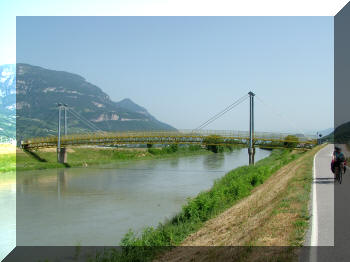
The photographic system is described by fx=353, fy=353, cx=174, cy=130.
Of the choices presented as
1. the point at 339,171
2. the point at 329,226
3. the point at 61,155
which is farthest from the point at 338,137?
the point at 329,226

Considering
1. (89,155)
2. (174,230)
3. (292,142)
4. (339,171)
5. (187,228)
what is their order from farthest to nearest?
(89,155) < (292,142) < (339,171) < (187,228) < (174,230)

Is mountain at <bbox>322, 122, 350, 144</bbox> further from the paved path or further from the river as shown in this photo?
the paved path

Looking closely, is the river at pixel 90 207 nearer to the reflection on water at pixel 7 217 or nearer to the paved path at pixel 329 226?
the reflection on water at pixel 7 217

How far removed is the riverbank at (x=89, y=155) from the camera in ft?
156

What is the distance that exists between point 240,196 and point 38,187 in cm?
1877

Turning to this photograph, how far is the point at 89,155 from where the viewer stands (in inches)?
2368

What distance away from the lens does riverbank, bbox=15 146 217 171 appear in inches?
1872

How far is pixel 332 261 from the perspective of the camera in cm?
528

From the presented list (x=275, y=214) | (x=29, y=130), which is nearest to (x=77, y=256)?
(x=275, y=214)

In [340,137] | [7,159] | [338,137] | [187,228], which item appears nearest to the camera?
[187,228]

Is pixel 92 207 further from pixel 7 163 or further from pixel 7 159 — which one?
pixel 7 159

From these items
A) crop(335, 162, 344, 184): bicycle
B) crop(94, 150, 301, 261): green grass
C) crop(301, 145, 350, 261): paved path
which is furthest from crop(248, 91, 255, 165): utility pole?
crop(301, 145, 350, 261): paved path

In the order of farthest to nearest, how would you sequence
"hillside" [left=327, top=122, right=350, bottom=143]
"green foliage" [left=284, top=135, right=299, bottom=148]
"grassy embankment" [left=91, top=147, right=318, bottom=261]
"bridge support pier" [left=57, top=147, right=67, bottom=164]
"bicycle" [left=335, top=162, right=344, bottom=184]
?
"bridge support pier" [left=57, top=147, right=67, bottom=164] < "green foliage" [left=284, top=135, right=299, bottom=148] < "hillside" [left=327, top=122, right=350, bottom=143] < "bicycle" [left=335, top=162, right=344, bottom=184] < "grassy embankment" [left=91, top=147, right=318, bottom=261]

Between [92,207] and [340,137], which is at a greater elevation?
[340,137]
